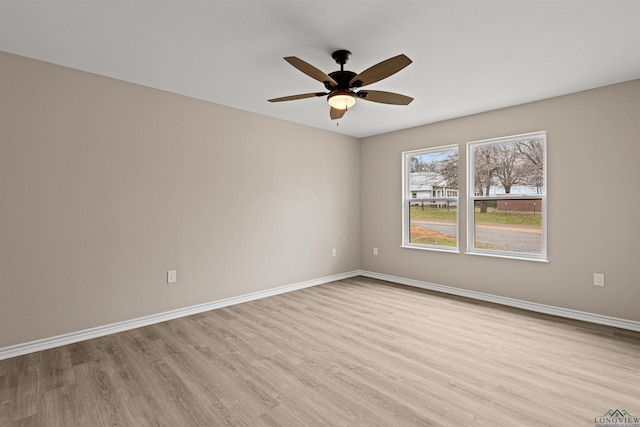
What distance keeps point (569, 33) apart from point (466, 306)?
2.93 meters

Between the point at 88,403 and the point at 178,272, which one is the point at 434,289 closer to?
the point at 178,272

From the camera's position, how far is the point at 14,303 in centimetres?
265

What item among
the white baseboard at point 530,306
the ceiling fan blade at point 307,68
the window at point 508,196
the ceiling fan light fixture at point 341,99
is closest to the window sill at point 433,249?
the window at point 508,196

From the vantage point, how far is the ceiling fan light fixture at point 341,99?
2621mm

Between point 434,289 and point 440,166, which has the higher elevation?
point 440,166

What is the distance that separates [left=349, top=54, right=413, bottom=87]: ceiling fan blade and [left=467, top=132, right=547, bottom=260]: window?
2.53 metres

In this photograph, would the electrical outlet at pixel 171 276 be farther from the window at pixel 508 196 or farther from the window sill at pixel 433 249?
the window at pixel 508 196

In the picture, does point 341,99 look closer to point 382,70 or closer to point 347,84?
point 347,84

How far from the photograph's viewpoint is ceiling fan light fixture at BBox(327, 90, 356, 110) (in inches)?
103

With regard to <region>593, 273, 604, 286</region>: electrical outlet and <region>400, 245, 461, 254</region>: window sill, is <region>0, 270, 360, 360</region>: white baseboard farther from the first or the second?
<region>593, 273, 604, 286</region>: electrical outlet

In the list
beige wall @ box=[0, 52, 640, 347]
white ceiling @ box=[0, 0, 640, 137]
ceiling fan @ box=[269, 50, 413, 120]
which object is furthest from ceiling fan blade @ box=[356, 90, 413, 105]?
beige wall @ box=[0, 52, 640, 347]

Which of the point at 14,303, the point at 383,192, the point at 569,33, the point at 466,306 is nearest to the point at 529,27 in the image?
the point at 569,33

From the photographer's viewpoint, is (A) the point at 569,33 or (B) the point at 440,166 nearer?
(A) the point at 569,33

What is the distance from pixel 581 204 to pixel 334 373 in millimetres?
3217
